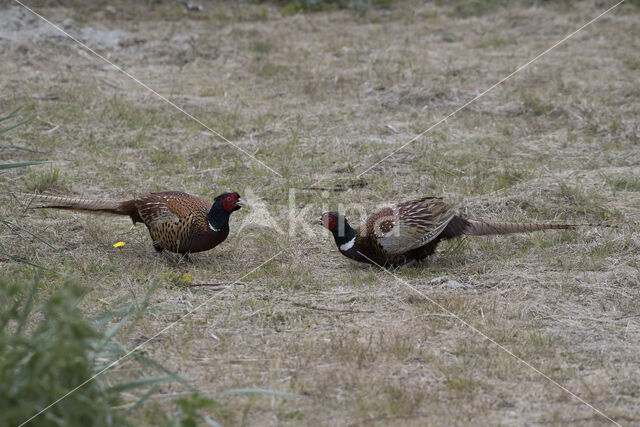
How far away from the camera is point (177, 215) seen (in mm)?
4867

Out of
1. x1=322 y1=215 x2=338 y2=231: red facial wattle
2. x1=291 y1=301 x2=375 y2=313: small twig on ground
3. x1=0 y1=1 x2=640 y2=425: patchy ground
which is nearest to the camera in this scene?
x1=0 y1=1 x2=640 y2=425: patchy ground

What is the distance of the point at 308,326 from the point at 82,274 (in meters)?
1.59

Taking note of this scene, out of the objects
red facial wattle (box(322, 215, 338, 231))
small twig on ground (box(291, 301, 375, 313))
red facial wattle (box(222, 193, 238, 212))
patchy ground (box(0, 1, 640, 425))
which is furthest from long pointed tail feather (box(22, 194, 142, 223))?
small twig on ground (box(291, 301, 375, 313))

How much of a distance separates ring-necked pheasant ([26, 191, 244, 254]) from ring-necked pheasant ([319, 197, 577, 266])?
0.72 m

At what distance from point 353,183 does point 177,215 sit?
2019 millimetres

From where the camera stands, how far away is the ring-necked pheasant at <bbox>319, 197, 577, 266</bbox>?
4855 millimetres

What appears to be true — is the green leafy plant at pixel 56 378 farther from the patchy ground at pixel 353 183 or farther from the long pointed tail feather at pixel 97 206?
the long pointed tail feather at pixel 97 206

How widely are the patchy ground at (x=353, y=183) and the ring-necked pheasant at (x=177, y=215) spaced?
200 millimetres

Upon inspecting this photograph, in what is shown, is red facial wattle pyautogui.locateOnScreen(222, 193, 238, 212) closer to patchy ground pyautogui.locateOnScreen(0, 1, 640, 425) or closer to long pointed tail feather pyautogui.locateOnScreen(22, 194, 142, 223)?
patchy ground pyautogui.locateOnScreen(0, 1, 640, 425)

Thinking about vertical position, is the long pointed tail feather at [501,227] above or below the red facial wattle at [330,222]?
above

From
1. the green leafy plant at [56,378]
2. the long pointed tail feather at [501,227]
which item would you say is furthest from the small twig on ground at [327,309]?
the green leafy plant at [56,378]

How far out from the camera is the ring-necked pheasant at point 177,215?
4.79m

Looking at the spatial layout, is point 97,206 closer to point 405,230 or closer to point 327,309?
point 327,309

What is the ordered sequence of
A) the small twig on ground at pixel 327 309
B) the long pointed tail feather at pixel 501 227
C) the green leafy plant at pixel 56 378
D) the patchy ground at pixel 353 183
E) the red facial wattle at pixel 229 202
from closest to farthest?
the green leafy plant at pixel 56 378
the patchy ground at pixel 353 183
the small twig on ground at pixel 327 309
the red facial wattle at pixel 229 202
the long pointed tail feather at pixel 501 227
